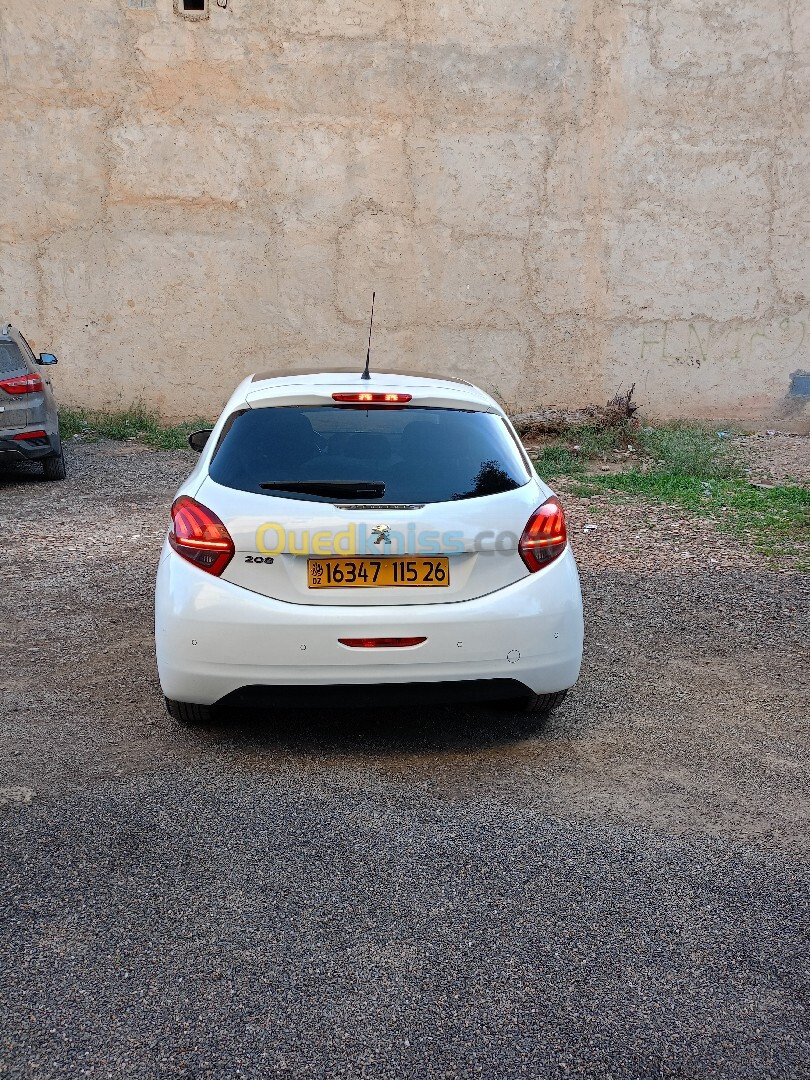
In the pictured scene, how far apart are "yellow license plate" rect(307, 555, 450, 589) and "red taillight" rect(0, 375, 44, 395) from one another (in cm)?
749

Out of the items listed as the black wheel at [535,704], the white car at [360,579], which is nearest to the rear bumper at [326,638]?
the white car at [360,579]

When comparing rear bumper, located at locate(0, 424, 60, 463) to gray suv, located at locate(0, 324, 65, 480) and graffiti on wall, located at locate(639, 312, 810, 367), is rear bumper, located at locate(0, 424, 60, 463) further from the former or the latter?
graffiti on wall, located at locate(639, 312, 810, 367)

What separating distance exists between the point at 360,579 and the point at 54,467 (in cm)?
802

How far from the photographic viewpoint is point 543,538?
444 centimetres

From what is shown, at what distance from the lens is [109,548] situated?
8477 millimetres

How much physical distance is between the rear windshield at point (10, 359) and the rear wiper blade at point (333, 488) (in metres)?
7.31

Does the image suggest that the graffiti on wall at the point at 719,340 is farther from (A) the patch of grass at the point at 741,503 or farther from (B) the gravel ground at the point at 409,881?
(B) the gravel ground at the point at 409,881

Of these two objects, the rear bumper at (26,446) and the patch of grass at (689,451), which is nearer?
the rear bumper at (26,446)

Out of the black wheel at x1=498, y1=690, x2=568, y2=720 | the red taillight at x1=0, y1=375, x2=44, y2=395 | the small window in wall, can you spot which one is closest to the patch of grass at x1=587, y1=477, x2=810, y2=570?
the black wheel at x1=498, y1=690, x2=568, y2=720

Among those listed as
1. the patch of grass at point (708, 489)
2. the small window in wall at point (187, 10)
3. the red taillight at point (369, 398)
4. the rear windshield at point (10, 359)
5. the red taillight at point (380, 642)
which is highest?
the small window in wall at point (187, 10)

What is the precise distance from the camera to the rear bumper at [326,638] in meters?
4.16

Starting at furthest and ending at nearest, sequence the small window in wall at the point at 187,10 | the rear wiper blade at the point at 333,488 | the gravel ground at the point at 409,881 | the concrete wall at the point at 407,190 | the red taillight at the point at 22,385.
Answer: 1. the concrete wall at the point at 407,190
2. the small window in wall at the point at 187,10
3. the red taillight at the point at 22,385
4. the rear wiper blade at the point at 333,488
5. the gravel ground at the point at 409,881

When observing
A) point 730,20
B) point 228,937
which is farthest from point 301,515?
point 730,20

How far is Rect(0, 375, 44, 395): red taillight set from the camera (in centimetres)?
1064
